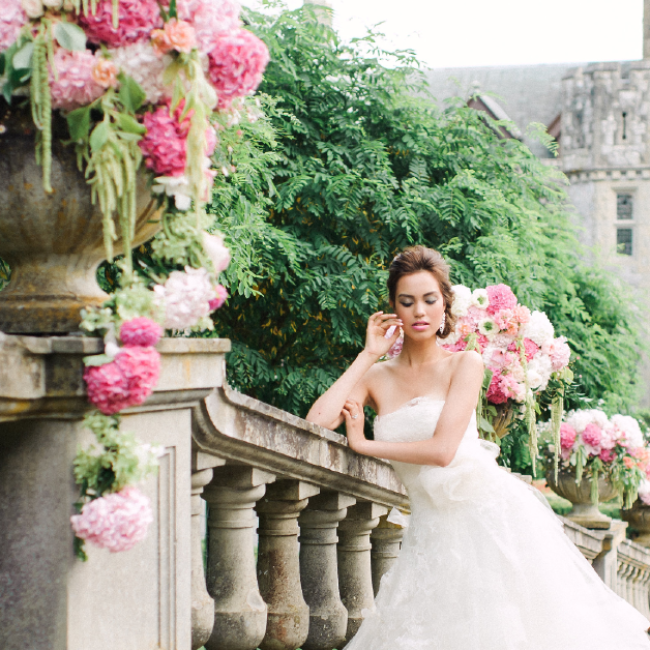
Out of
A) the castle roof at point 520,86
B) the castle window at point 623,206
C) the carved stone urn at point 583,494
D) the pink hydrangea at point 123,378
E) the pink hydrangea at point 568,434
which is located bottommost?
the carved stone urn at point 583,494

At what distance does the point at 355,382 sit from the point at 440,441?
470mm

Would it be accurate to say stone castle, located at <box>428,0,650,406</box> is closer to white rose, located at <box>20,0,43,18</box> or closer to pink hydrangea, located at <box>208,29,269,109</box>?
pink hydrangea, located at <box>208,29,269,109</box>

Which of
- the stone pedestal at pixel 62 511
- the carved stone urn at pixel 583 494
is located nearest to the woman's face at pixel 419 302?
the stone pedestal at pixel 62 511

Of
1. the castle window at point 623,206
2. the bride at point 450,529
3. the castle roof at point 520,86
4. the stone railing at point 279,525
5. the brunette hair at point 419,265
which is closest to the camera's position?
the stone railing at point 279,525

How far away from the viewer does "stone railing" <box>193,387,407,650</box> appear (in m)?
2.30

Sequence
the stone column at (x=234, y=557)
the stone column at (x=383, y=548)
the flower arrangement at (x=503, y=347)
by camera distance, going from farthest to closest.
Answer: the flower arrangement at (x=503, y=347)
the stone column at (x=383, y=548)
the stone column at (x=234, y=557)

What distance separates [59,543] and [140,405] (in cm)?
34

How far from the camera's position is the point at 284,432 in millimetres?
2500

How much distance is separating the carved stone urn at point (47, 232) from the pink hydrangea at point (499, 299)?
109 inches

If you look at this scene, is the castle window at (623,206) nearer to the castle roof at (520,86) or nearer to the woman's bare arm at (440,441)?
the castle roof at (520,86)

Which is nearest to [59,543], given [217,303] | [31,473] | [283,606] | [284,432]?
[31,473]

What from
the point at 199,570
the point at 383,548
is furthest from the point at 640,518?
the point at 199,570

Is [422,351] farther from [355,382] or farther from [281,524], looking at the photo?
[281,524]

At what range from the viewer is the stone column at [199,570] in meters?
2.25
